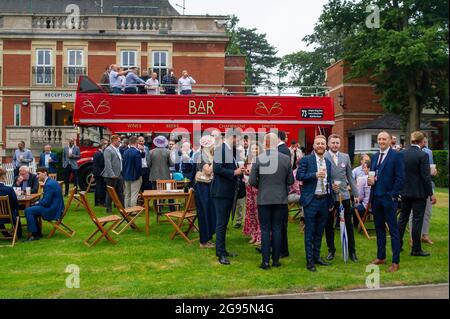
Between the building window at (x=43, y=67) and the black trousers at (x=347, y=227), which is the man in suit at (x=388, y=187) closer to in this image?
the black trousers at (x=347, y=227)

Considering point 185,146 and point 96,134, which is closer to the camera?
point 185,146

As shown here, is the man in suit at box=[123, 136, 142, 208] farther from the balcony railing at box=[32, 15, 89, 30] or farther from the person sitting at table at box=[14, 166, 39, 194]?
the balcony railing at box=[32, 15, 89, 30]

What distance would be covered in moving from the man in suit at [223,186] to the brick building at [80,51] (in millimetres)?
26817

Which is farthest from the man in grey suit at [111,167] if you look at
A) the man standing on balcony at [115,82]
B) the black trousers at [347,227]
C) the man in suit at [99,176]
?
the black trousers at [347,227]

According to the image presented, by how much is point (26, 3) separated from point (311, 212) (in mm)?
38366

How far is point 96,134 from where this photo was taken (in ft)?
60.9

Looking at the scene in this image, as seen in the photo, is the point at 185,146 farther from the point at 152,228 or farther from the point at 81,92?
the point at 81,92

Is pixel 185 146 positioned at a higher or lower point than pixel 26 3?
lower

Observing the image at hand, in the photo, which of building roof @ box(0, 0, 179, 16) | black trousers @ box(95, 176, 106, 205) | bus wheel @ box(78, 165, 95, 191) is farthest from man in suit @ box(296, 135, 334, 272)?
building roof @ box(0, 0, 179, 16)

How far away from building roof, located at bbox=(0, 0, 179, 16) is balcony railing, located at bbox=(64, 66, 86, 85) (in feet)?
18.6

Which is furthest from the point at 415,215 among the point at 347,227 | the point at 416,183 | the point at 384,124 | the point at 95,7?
the point at 95,7

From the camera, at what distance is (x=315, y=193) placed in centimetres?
782
